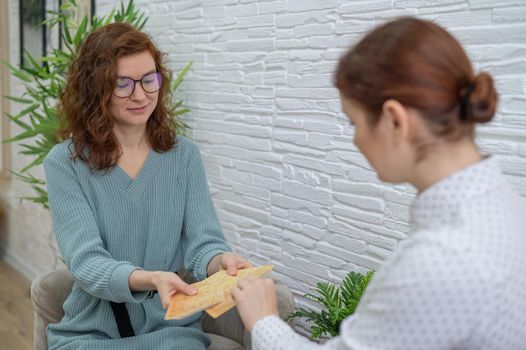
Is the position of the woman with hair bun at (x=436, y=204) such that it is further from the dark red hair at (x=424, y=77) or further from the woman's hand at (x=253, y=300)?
the woman's hand at (x=253, y=300)

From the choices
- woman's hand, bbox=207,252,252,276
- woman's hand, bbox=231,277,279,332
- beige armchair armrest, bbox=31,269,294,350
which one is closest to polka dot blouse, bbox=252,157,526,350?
woman's hand, bbox=231,277,279,332

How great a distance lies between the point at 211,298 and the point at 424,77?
2.33 ft

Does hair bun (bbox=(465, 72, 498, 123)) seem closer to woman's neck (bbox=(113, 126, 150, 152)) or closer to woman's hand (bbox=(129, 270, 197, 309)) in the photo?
woman's hand (bbox=(129, 270, 197, 309))

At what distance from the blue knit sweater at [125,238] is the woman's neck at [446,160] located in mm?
961

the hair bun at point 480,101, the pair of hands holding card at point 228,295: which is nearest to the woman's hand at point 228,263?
the pair of hands holding card at point 228,295

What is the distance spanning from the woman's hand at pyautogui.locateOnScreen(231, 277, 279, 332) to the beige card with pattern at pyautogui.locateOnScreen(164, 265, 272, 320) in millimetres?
57

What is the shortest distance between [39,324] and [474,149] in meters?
1.52

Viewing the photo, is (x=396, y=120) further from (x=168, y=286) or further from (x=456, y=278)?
(x=168, y=286)

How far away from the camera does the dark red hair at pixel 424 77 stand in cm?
99

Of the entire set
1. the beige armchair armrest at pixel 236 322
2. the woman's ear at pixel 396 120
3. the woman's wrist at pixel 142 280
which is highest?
the woman's ear at pixel 396 120

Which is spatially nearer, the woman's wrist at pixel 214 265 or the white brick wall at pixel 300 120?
the white brick wall at pixel 300 120

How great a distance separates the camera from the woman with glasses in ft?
6.15

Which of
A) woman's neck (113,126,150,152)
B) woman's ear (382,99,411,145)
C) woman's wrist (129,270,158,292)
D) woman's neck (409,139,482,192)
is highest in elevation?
woman's ear (382,99,411,145)

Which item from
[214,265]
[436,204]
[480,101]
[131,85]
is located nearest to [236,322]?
[214,265]
